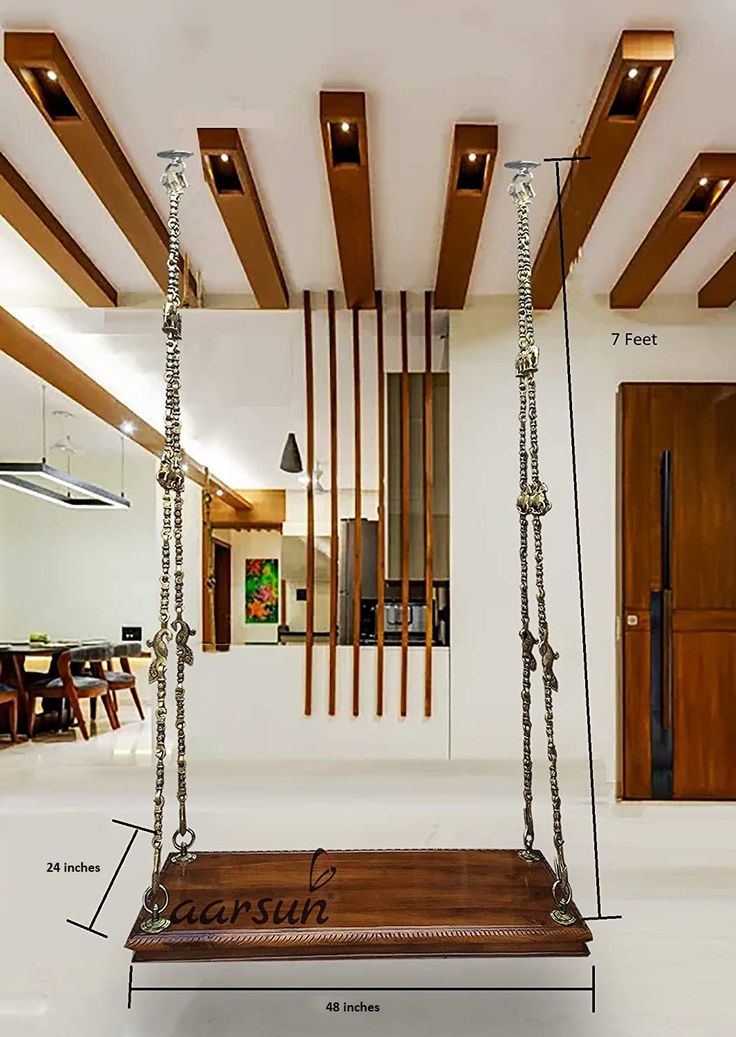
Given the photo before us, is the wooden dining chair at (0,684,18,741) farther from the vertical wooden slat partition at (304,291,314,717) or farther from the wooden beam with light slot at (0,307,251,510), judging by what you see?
the vertical wooden slat partition at (304,291,314,717)

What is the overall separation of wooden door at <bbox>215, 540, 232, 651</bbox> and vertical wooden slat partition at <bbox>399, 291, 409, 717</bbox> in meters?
0.78

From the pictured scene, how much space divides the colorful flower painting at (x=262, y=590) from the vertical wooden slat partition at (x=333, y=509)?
0.26 m

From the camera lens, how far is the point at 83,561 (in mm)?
5426

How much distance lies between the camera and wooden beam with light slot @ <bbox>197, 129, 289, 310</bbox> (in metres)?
2.96

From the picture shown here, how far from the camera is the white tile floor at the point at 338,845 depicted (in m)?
2.64

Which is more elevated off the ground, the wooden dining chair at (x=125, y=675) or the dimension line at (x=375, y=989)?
the wooden dining chair at (x=125, y=675)

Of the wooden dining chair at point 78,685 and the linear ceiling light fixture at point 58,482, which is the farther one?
the wooden dining chair at point 78,685

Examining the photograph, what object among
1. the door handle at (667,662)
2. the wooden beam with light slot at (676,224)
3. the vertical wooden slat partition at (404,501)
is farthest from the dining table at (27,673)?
the wooden beam with light slot at (676,224)

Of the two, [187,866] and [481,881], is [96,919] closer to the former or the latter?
[187,866]

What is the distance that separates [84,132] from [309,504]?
5.98 feet

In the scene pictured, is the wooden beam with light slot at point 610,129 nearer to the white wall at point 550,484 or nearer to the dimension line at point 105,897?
the white wall at point 550,484

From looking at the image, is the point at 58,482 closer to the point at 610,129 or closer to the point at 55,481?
the point at 55,481

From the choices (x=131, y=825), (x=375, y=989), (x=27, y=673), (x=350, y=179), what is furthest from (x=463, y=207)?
(x=27, y=673)

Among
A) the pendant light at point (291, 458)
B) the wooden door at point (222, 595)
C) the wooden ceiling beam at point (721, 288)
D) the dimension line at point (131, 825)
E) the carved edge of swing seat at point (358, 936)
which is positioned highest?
the wooden ceiling beam at point (721, 288)
